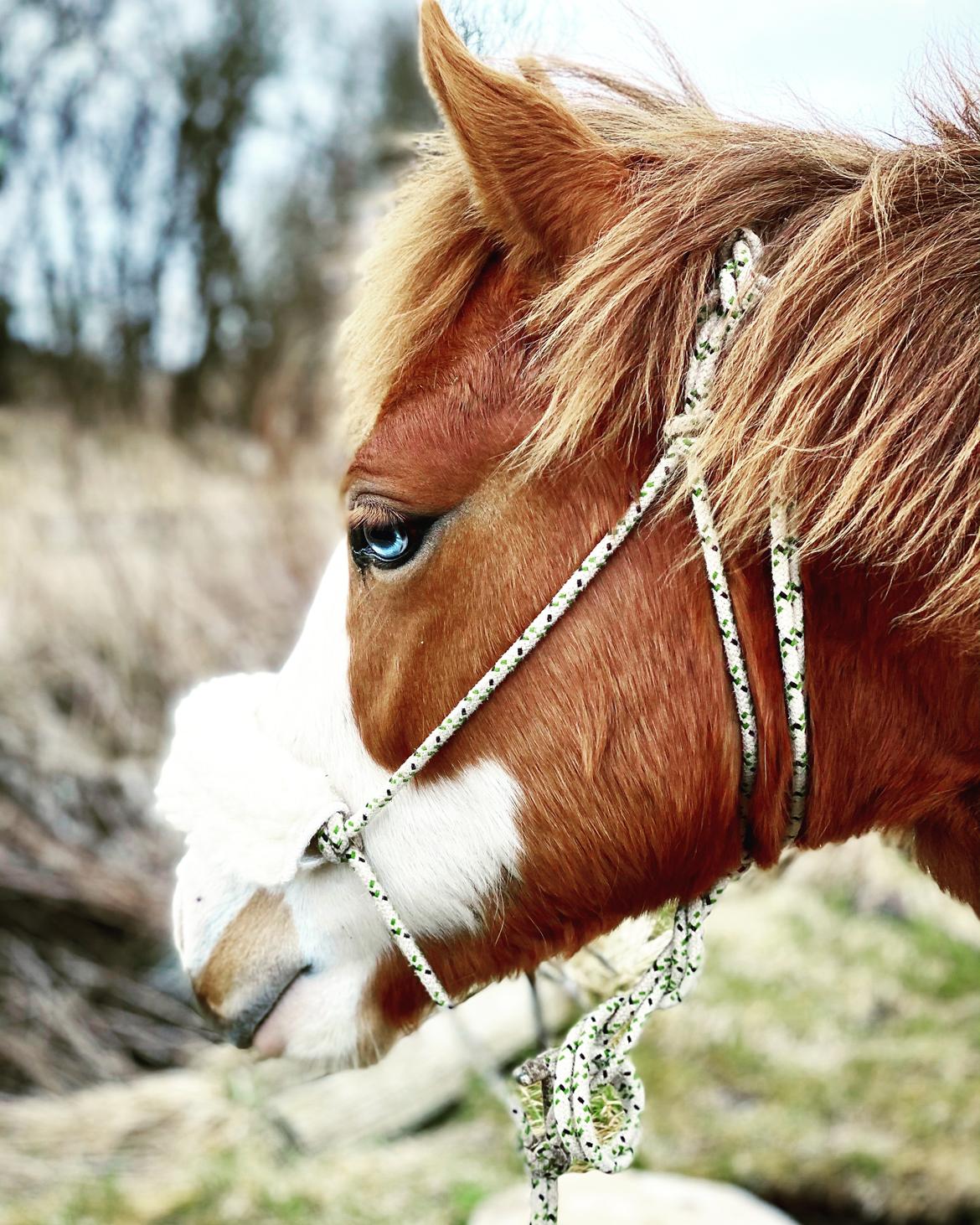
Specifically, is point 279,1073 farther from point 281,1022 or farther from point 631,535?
point 631,535

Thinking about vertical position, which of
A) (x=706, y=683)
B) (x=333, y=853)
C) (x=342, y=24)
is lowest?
(x=706, y=683)

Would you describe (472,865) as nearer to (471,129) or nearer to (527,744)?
(527,744)

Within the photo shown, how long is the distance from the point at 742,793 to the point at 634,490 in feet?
1.21

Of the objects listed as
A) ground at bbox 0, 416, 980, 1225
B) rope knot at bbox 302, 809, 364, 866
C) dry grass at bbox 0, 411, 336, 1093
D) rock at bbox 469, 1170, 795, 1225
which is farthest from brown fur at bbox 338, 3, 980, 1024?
dry grass at bbox 0, 411, 336, 1093

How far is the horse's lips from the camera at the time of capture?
1.34m

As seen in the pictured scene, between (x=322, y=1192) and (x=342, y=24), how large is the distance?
230 inches

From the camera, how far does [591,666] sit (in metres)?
1.12

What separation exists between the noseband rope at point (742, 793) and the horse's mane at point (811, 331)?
0.02m

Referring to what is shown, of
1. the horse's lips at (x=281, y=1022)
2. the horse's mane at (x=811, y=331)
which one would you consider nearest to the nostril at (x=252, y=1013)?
the horse's lips at (x=281, y=1022)

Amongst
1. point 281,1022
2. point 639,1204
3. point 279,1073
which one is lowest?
point 639,1204

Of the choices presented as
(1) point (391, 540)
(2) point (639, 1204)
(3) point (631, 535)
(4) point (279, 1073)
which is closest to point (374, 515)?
(1) point (391, 540)

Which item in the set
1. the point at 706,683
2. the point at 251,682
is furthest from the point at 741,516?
the point at 251,682

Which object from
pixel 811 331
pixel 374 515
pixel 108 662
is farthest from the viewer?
pixel 108 662

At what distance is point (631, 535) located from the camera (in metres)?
1.11
